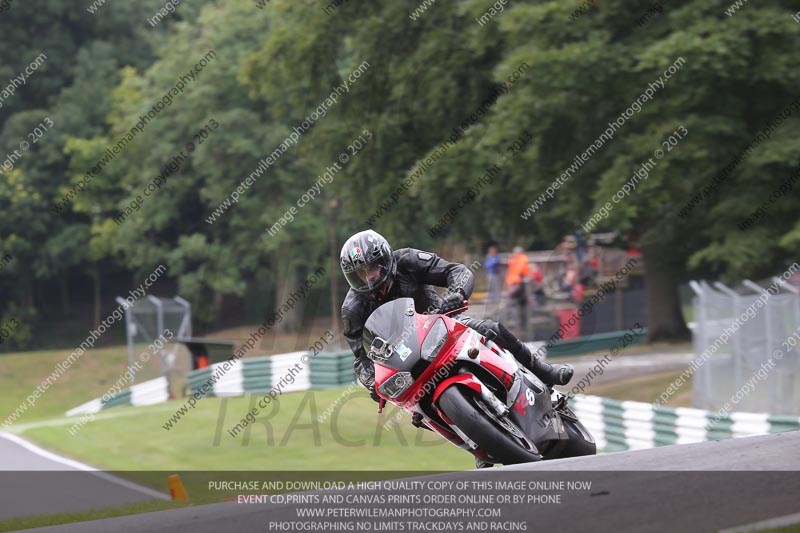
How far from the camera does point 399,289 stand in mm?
7785

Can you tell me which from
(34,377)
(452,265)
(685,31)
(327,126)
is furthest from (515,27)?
(34,377)

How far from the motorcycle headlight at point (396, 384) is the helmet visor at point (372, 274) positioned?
612mm

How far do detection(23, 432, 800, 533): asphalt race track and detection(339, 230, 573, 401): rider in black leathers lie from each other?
115cm

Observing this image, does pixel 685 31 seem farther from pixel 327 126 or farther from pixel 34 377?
pixel 34 377

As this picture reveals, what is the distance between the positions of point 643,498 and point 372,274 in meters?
2.45

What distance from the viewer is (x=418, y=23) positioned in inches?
933

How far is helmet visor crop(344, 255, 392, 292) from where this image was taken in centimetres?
721

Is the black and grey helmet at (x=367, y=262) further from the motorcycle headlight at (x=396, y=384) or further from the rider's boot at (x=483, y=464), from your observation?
the rider's boot at (x=483, y=464)

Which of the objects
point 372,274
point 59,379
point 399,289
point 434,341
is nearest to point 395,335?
point 434,341

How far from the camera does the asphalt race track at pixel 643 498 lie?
523 cm

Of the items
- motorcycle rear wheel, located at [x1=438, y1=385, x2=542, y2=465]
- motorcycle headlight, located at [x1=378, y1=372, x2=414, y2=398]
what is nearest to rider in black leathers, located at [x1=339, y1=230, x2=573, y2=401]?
motorcycle headlight, located at [x1=378, y1=372, x2=414, y2=398]

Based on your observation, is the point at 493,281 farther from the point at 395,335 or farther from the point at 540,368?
the point at 395,335

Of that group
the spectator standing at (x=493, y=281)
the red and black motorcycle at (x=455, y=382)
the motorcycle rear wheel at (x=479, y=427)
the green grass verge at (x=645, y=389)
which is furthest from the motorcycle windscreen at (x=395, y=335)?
the spectator standing at (x=493, y=281)

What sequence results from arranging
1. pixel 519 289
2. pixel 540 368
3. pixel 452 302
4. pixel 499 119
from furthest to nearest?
1. pixel 519 289
2. pixel 499 119
3. pixel 540 368
4. pixel 452 302
